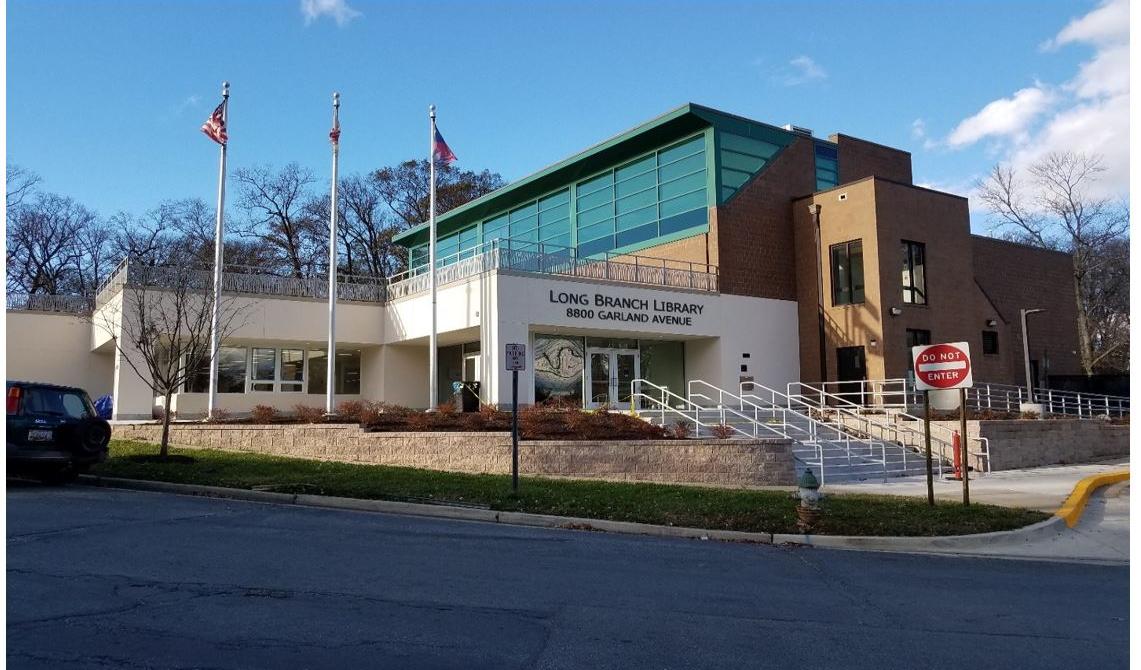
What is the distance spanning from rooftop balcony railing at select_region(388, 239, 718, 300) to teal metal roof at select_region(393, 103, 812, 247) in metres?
4.47

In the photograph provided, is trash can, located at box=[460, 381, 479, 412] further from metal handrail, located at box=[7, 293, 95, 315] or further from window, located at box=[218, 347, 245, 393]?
metal handrail, located at box=[7, 293, 95, 315]

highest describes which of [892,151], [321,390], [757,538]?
[892,151]

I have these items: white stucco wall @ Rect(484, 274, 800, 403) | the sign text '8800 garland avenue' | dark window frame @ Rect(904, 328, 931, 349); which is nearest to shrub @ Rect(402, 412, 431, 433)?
white stucco wall @ Rect(484, 274, 800, 403)

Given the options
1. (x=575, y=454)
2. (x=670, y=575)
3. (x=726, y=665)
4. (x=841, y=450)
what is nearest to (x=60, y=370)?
(x=575, y=454)

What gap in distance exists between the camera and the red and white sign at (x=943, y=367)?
11.4 metres

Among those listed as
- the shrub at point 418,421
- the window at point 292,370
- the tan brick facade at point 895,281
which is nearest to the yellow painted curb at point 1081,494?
the tan brick facade at point 895,281

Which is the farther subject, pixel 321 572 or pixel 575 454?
pixel 575 454

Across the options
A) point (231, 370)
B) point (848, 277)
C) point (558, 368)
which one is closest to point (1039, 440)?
point (848, 277)

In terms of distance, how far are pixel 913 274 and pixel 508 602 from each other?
973 inches

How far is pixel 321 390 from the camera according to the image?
28.9 m

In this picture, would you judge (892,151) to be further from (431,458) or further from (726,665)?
(726,665)

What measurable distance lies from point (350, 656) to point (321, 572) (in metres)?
2.56

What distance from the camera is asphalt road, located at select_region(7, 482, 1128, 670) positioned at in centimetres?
520

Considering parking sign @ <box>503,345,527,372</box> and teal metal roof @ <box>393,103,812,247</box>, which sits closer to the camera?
parking sign @ <box>503,345,527,372</box>
